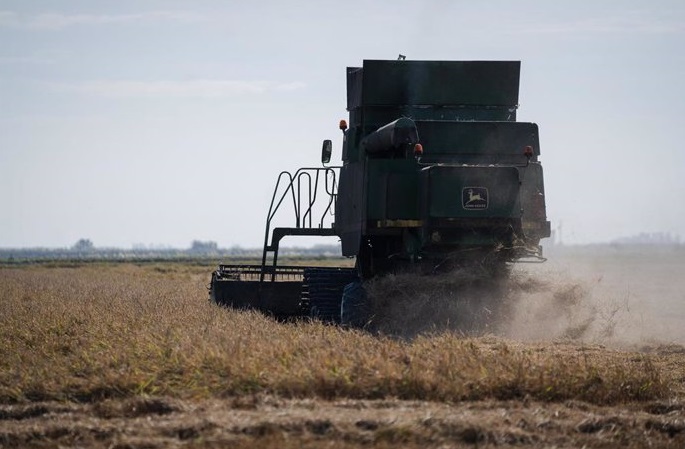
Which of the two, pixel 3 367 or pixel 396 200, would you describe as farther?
pixel 396 200

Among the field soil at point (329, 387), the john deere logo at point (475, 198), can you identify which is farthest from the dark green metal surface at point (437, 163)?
the field soil at point (329, 387)

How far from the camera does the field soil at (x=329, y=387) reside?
9.32 metres

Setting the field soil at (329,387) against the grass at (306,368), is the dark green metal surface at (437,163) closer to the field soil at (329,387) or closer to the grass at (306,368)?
the field soil at (329,387)

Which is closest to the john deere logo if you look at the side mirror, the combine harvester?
the combine harvester

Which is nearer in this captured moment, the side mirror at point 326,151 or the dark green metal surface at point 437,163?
the dark green metal surface at point 437,163

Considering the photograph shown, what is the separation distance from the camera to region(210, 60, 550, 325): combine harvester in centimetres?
1639

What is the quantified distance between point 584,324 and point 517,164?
8.31 feet

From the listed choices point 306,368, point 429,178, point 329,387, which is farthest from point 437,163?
point 329,387

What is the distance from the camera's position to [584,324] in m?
17.0

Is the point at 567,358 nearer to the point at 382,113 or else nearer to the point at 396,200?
the point at 396,200

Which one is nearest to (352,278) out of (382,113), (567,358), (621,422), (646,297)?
(382,113)

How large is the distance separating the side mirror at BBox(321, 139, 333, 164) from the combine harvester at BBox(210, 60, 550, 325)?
16mm

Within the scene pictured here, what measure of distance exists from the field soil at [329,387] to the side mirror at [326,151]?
4031 millimetres

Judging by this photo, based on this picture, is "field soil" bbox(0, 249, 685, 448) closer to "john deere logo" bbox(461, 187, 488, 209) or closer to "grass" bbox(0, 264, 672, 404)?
"grass" bbox(0, 264, 672, 404)
